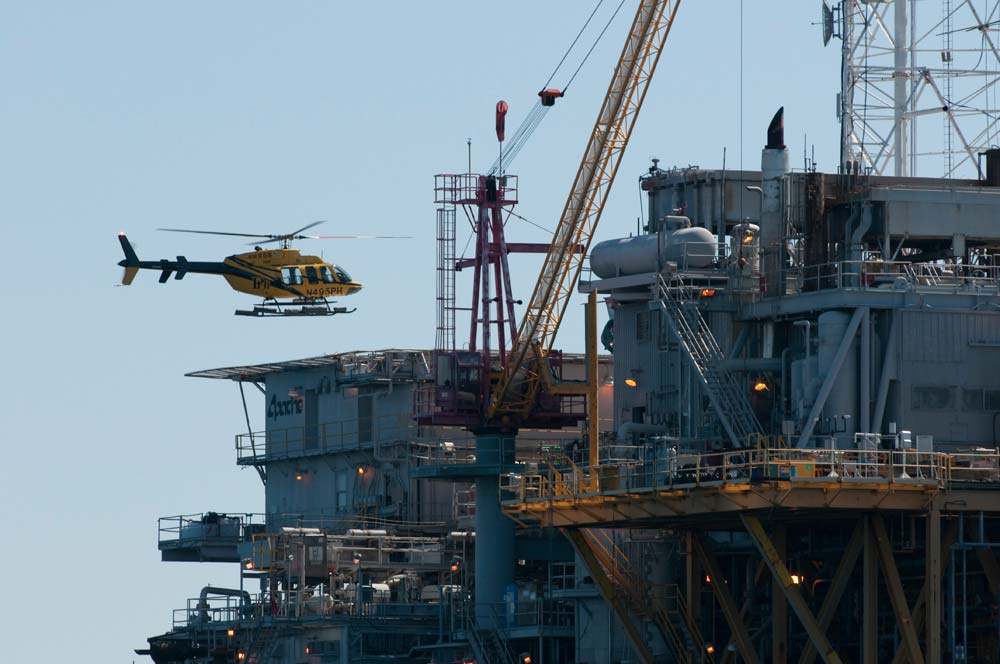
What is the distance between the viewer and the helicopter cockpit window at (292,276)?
15025 cm

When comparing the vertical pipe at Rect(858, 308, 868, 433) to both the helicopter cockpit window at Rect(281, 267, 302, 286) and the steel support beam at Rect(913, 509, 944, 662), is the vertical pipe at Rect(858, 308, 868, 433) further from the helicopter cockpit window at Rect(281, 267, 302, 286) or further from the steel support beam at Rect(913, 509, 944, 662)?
the helicopter cockpit window at Rect(281, 267, 302, 286)

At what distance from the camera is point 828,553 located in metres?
97.7

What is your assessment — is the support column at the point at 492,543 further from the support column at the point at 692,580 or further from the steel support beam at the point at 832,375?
the steel support beam at the point at 832,375

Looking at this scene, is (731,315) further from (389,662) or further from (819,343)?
(389,662)

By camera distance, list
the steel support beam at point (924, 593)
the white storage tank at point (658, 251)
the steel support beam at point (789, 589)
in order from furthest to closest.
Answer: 1. the white storage tank at point (658, 251)
2. the steel support beam at point (924, 593)
3. the steel support beam at point (789, 589)

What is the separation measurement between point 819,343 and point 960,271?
25.8 feet

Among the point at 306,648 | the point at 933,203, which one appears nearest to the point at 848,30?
the point at 933,203

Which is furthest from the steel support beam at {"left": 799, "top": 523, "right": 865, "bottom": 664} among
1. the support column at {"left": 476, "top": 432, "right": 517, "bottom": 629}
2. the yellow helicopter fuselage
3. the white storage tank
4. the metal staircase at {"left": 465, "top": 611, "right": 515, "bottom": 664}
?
the yellow helicopter fuselage

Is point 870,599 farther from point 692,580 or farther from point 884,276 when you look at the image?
point 884,276

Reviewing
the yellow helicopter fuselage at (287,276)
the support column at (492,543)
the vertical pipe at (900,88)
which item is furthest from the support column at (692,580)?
the yellow helicopter fuselage at (287,276)

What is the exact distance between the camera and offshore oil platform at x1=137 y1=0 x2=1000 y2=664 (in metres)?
92.4

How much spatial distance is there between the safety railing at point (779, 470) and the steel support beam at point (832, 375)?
5.49ft

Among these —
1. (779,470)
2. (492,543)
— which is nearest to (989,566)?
(779,470)

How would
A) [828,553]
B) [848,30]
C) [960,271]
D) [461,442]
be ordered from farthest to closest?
[461,442], [848,30], [960,271], [828,553]
